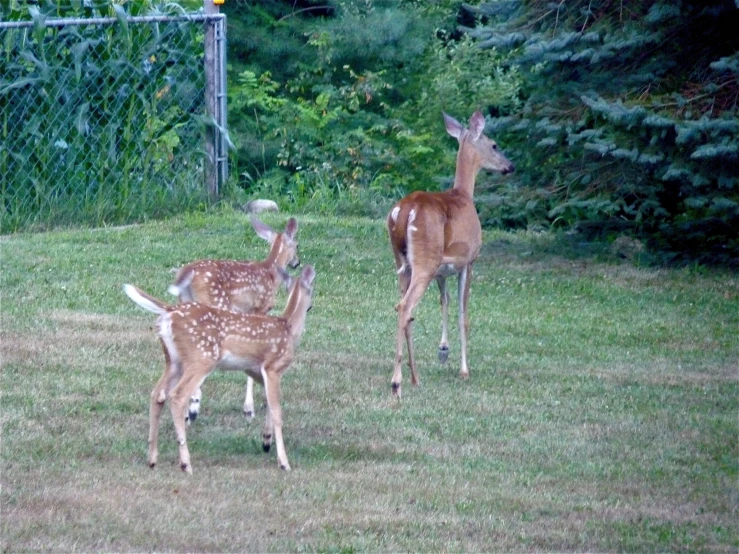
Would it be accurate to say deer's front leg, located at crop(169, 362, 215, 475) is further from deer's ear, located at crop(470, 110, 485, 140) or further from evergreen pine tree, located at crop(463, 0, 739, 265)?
evergreen pine tree, located at crop(463, 0, 739, 265)

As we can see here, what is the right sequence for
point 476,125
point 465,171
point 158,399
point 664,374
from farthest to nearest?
point 476,125 → point 465,171 → point 664,374 → point 158,399

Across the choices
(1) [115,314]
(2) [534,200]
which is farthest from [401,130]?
(1) [115,314]

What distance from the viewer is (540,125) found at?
12.7 meters

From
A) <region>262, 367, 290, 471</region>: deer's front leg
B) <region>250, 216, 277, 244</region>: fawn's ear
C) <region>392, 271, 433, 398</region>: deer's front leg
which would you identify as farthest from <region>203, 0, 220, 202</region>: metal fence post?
<region>262, 367, 290, 471</region>: deer's front leg

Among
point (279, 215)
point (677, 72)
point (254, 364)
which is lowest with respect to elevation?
point (279, 215)

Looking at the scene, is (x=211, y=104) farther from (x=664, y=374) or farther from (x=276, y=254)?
(x=664, y=374)

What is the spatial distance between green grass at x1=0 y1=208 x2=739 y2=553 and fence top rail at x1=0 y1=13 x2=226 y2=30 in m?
2.51

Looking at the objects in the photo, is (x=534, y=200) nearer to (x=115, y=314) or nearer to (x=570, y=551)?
(x=115, y=314)

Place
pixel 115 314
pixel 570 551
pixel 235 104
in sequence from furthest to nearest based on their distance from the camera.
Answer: pixel 235 104 < pixel 115 314 < pixel 570 551

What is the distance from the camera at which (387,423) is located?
7.68 m

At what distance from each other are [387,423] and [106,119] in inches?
318

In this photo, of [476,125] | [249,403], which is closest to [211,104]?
[476,125]

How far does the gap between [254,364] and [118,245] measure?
645 centimetres

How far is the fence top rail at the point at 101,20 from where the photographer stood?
1367 centimetres
